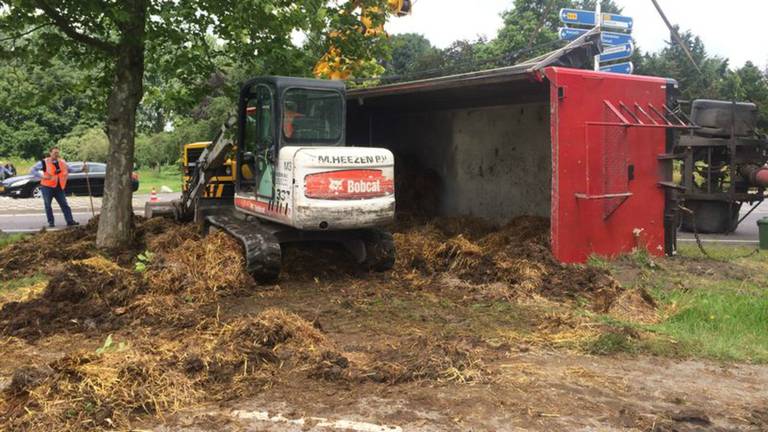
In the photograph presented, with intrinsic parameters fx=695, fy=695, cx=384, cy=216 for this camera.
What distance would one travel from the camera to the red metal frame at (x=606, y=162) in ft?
30.7

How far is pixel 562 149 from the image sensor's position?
935 centimetres

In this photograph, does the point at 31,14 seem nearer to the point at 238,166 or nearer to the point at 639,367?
the point at 238,166

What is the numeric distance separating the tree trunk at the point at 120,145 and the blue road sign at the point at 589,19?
14.3 m

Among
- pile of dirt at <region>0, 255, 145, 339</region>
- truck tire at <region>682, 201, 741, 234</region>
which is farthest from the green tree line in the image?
pile of dirt at <region>0, 255, 145, 339</region>

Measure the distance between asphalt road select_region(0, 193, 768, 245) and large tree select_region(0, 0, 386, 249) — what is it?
22.3 feet

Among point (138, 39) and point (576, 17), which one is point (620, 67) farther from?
point (138, 39)

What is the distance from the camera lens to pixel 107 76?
1168 centimetres

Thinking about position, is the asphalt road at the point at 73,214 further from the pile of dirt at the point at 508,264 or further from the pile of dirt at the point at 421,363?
the pile of dirt at the point at 421,363

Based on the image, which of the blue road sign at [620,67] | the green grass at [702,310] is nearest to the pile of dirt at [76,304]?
the green grass at [702,310]

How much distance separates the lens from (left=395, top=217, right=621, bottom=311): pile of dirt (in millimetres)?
8383

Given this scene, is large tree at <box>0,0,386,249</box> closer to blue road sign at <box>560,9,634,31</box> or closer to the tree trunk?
the tree trunk

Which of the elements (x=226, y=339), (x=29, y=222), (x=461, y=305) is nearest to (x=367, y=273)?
(x=461, y=305)

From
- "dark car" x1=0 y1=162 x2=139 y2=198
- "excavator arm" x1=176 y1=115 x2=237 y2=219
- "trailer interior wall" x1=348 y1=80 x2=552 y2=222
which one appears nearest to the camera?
"excavator arm" x1=176 y1=115 x2=237 y2=219

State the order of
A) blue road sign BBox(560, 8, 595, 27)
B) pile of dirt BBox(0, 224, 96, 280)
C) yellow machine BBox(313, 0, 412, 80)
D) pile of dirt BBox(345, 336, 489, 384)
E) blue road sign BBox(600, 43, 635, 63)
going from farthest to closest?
blue road sign BBox(600, 43, 635, 63) → blue road sign BBox(560, 8, 595, 27) → yellow machine BBox(313, 0, 412, 80) → pile of dirt BBox(0, 224, 96, 280) → pile of dirt BBox(345, 336, 489, 384)
